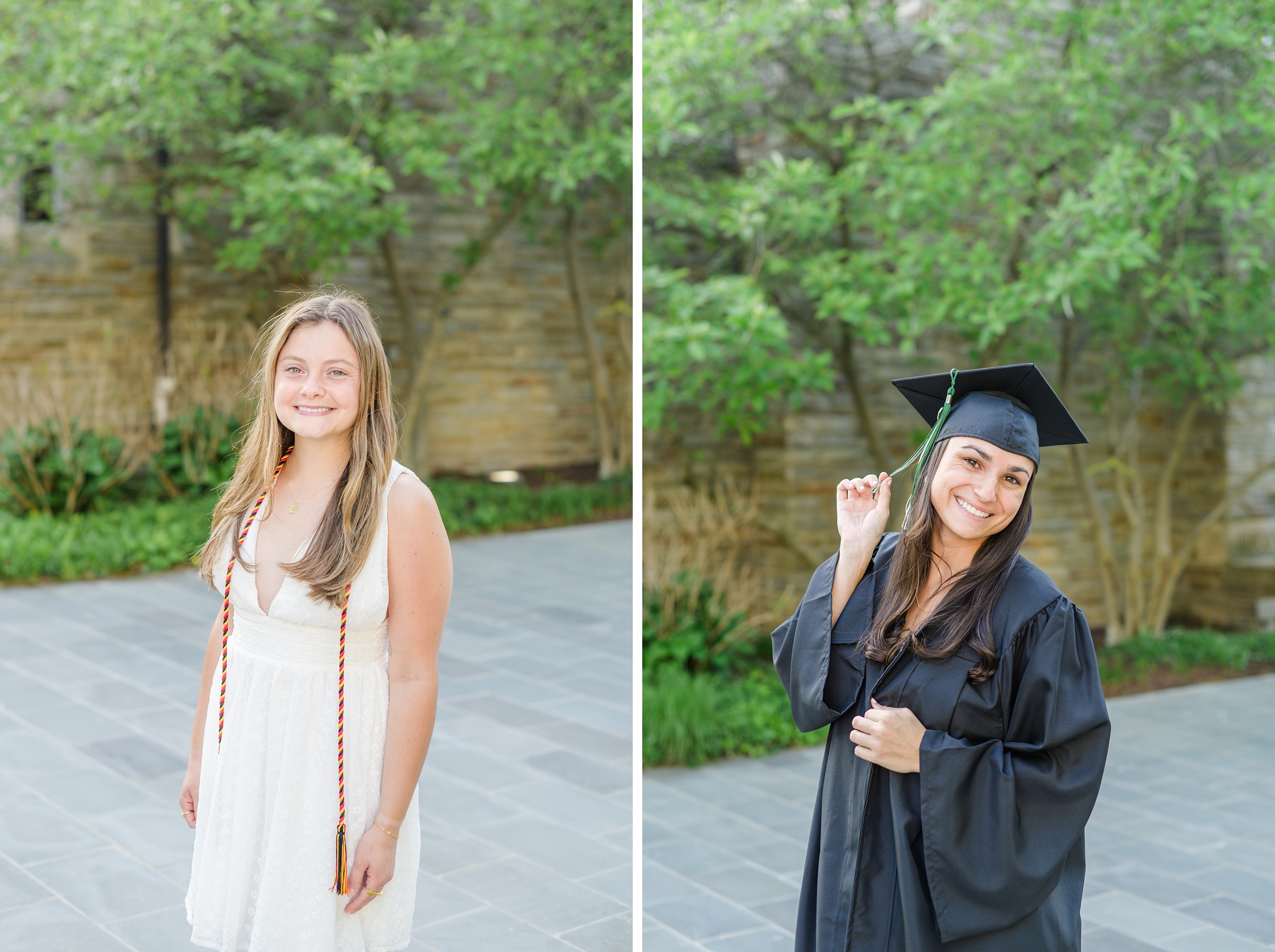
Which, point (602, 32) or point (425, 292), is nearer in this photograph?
point (602, 32)

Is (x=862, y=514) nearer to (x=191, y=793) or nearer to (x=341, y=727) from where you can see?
(x=341, y=727)

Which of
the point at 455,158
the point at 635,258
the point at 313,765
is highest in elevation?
the point at 455,158

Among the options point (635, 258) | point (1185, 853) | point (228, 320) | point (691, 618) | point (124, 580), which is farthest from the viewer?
point (228, 320)

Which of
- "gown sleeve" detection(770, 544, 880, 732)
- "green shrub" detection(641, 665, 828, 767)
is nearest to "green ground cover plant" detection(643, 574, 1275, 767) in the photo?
"green shrub" detection(641, 665, 828, 767)

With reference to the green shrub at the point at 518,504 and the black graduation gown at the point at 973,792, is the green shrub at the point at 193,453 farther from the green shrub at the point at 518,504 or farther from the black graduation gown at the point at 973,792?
the black graduation gown at the point at 973,792

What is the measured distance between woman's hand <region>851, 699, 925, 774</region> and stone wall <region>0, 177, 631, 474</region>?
656 cm

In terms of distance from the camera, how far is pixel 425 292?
1156 cm

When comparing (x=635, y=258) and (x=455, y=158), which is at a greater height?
(x=455, y=158)

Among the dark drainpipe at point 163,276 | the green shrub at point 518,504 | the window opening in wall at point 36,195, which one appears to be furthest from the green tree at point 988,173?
the window opening in wall at point 36,195

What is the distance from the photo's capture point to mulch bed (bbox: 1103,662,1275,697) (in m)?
6.71

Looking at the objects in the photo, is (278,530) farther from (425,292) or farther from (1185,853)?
(425,292)

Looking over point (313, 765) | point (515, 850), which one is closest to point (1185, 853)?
point (515, 850)

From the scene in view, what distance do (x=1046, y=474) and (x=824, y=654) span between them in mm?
6210

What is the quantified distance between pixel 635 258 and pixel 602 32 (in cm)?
631
